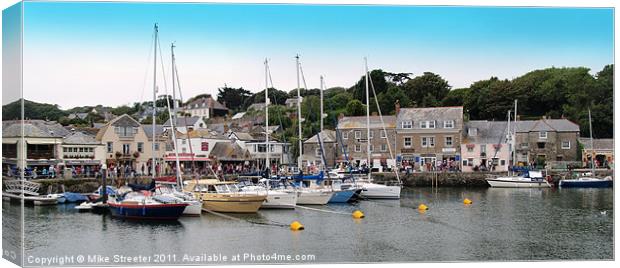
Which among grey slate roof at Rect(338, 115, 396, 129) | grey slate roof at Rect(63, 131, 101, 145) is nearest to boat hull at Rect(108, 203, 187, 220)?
grey slate roof at Rect(63, 131, 101, 145)

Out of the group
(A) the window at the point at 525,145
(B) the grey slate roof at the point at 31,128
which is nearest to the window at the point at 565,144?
(A) the window at the point at 525,145

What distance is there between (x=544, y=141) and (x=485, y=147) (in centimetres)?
429

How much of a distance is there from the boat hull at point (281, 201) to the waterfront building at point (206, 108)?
122 feet

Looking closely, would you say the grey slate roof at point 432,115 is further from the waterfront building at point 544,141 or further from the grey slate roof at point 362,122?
the waterfront building at point 544,141

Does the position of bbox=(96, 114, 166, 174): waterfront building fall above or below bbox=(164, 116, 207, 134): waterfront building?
below

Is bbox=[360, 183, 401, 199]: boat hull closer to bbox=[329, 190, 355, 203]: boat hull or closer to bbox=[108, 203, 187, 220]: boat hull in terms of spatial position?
bbox=[329, 190, 355, 203]: boat hull

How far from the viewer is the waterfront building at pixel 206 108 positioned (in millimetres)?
70975

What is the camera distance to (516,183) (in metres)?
49.2

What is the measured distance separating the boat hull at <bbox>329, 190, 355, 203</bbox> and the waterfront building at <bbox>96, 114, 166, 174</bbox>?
9.89 metres

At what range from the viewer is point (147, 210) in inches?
1120

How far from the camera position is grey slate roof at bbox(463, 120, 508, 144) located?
56.2m

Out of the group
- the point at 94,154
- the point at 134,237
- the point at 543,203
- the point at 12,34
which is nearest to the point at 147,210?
the point at 134,237

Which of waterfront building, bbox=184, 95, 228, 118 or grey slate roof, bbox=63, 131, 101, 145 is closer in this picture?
grey slate roof, bbox=63, 131, 101, 145

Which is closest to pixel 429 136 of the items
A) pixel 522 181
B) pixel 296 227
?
pixel 522 181
